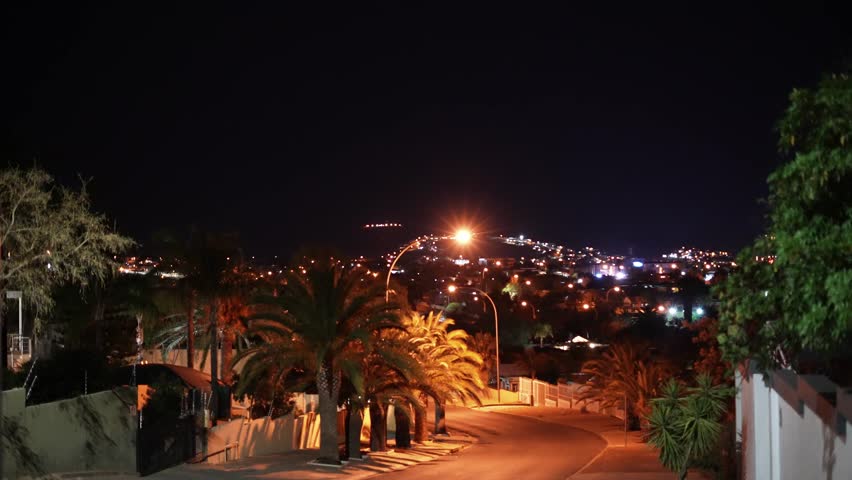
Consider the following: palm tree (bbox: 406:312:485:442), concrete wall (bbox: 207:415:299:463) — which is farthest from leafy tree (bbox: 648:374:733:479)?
palm tree (bbox: 406:312:485:442)

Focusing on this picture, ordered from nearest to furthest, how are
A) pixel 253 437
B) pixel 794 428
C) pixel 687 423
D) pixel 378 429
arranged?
pixel 794 428 → pixel 687 423 → pixel 253 437 → pixel 378 429

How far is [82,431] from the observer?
22.5 metres

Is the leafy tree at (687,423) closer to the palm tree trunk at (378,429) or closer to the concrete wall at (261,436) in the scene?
the concrete wall at (261,436)

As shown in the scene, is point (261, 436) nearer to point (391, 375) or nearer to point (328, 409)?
point (328, 409)

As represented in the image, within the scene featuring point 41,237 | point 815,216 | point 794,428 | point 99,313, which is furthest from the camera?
point 99,313

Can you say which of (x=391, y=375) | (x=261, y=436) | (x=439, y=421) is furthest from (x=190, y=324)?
(x=391, y=375)

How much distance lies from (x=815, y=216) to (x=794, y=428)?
21.4ft

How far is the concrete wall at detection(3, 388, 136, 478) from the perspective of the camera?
21203 millimetres

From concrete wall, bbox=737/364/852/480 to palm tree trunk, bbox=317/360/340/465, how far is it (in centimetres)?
1396

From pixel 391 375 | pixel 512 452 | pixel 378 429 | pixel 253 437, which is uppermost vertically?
pixel 391 375

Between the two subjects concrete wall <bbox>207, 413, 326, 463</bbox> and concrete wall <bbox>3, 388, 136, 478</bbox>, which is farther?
concrete wall <bbox>207, 413, 326, 463</bbox>

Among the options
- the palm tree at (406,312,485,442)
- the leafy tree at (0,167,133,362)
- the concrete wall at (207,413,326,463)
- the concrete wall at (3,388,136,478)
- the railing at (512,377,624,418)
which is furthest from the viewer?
the railing at (512,377,624,418)

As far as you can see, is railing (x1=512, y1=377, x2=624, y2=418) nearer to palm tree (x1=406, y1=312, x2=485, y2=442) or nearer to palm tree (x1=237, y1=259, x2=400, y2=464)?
palm tree (x1=406, y1=312, x2=485, y2=442)

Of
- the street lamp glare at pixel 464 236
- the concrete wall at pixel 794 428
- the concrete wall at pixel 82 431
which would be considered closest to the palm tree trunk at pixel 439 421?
the street lamp glare at pixel 464 236
